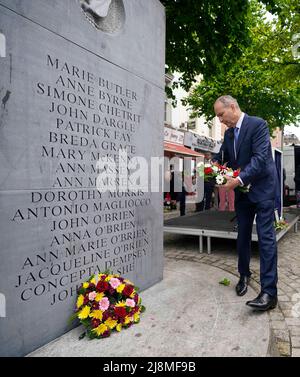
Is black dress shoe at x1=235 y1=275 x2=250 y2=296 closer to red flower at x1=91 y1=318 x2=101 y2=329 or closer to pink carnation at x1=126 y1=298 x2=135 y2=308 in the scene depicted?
pink carnation at x1=126 y1=298 x2=135 y2=308

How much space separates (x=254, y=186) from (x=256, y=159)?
307 mm

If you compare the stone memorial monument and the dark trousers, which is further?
the dark trousers

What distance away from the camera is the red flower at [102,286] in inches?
103

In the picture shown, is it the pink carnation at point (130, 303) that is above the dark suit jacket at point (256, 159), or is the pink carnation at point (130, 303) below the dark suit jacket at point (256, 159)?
below

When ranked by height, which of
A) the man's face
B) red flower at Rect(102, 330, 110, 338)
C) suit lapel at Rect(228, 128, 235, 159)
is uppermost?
the man's face


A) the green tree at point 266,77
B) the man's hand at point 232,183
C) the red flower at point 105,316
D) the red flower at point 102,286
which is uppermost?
the green tree at point 266,77

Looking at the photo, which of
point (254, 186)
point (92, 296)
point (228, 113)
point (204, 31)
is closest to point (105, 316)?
point (92, 296)

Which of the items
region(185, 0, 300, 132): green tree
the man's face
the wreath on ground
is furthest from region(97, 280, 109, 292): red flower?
region(185, 0, 300, 132): green tree

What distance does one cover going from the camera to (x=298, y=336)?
245 cm

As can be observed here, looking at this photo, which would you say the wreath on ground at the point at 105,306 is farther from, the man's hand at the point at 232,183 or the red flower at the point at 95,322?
the man's hand at the point at 232,183

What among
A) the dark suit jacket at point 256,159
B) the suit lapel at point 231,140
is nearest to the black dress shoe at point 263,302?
the dark suit jacket at point 256,159

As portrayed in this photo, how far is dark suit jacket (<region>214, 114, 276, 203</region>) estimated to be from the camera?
2.89m

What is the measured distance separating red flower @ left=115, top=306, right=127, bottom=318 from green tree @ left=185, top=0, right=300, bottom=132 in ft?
31.6
